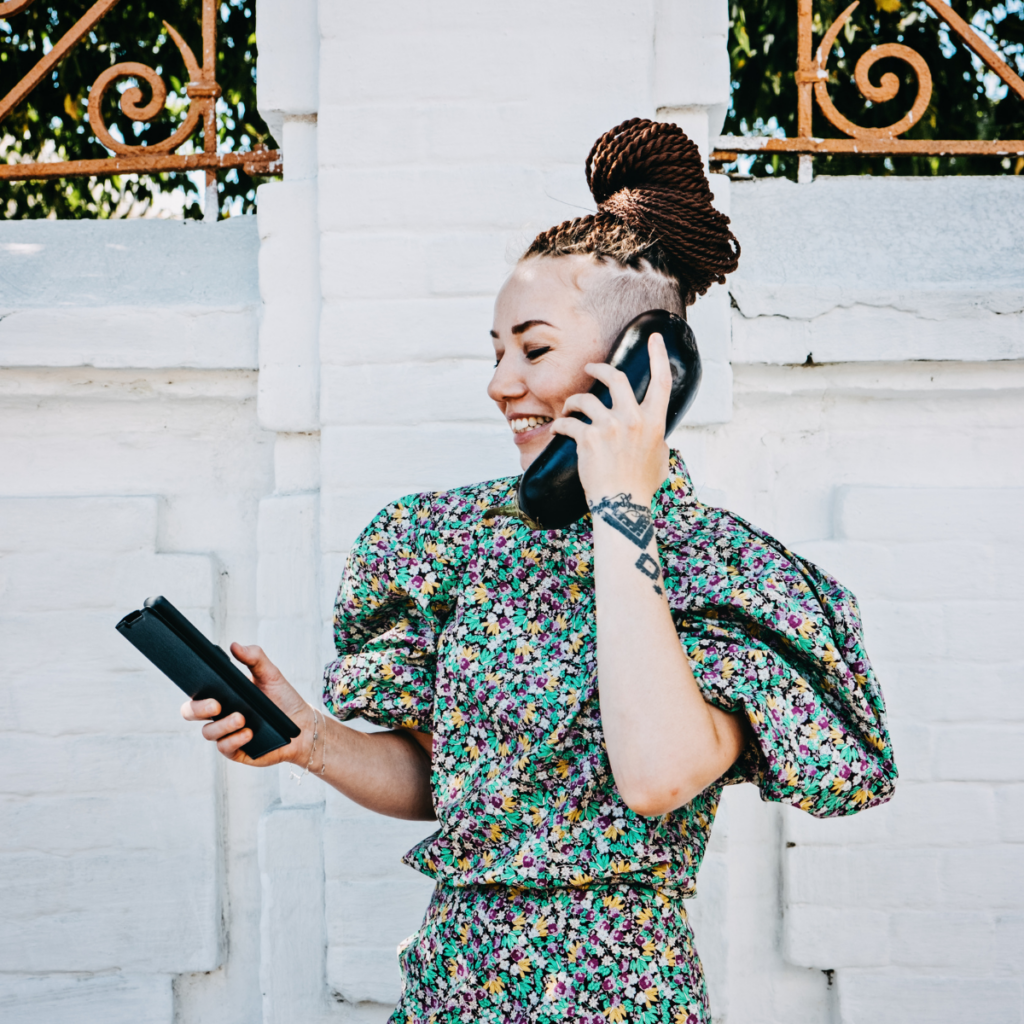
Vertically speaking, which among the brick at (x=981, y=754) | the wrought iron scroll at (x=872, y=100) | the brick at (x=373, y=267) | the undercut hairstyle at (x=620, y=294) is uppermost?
the wrought iron scroll at (x=872, y=100)

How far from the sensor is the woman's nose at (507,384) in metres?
1.36

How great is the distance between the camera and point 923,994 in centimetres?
216

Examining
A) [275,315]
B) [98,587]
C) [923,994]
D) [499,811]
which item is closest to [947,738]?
[923,994]

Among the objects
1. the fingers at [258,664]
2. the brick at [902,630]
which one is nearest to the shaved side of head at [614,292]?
the fingers at [258,664]

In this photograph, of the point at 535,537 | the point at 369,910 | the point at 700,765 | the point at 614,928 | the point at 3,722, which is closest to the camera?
the point at 700,765

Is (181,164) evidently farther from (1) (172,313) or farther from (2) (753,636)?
(2) (753,636)

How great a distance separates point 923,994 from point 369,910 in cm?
120

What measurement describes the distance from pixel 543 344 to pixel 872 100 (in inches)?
58.5

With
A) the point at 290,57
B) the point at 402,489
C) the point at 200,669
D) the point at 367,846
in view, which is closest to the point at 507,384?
the point at 200,669

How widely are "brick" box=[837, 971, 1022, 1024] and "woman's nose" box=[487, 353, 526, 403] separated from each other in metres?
1.57

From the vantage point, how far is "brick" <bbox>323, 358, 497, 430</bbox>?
2.15 m

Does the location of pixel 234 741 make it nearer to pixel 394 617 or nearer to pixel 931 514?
pixel 394 617

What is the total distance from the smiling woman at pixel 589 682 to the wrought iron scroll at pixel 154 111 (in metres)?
1.30

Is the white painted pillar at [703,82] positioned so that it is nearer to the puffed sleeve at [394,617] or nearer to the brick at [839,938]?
the puffed sleeve at [394,617]
